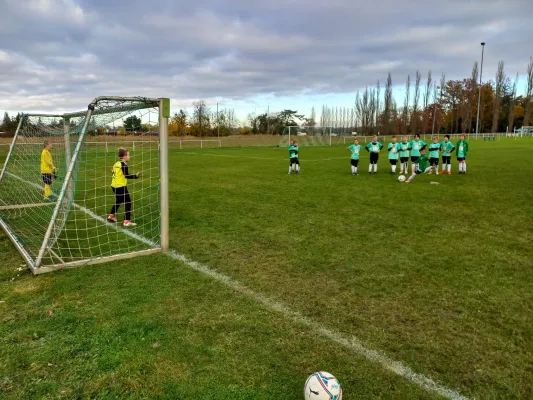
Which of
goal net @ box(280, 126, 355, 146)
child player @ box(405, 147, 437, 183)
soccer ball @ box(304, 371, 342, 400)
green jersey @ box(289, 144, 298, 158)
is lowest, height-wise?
soccer ball @ box(304, 371, 342, 400)

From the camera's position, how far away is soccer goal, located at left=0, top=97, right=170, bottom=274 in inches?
215

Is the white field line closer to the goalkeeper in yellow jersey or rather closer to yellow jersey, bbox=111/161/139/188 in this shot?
yellow jersey, bbox=111/161/139/188

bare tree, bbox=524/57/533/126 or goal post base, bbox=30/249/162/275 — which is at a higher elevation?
bare tree, bbox=524/57/533/126

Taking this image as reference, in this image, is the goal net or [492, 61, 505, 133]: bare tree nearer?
the goal net

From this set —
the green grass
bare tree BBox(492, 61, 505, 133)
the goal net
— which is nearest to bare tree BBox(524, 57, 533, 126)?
bare tree BBox(492, 61, 505, 133)

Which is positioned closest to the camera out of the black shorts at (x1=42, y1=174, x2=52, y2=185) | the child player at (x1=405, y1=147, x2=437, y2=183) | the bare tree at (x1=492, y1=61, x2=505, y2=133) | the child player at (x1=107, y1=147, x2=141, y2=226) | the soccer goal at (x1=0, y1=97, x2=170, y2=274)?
the soccer goal at (x1=0, y1=97, x2=170, y2=274)

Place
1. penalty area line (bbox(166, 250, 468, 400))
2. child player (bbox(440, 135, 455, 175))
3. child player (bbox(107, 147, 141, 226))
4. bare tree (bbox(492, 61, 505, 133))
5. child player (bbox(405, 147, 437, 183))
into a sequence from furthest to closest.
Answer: bare tree (bbox(492, 61, 505, 133)), child player (bbox(440, 135, 455, 175)), child player (bbox(405, 147, 437, 183)), child player (bbox(107, 147, 141, 226)), penalty area line (bbox(166, 250, 468, 400))

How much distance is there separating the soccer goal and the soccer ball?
385 cm

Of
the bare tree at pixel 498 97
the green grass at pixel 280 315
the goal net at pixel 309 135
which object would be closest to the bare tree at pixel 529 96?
the bare tree at pixel 498 97

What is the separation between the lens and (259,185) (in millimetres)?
13023

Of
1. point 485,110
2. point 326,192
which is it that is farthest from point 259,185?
point 485,110

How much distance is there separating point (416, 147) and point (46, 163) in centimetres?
1281

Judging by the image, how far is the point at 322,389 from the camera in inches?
96.4

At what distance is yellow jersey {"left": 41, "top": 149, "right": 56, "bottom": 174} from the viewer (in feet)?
30.7
